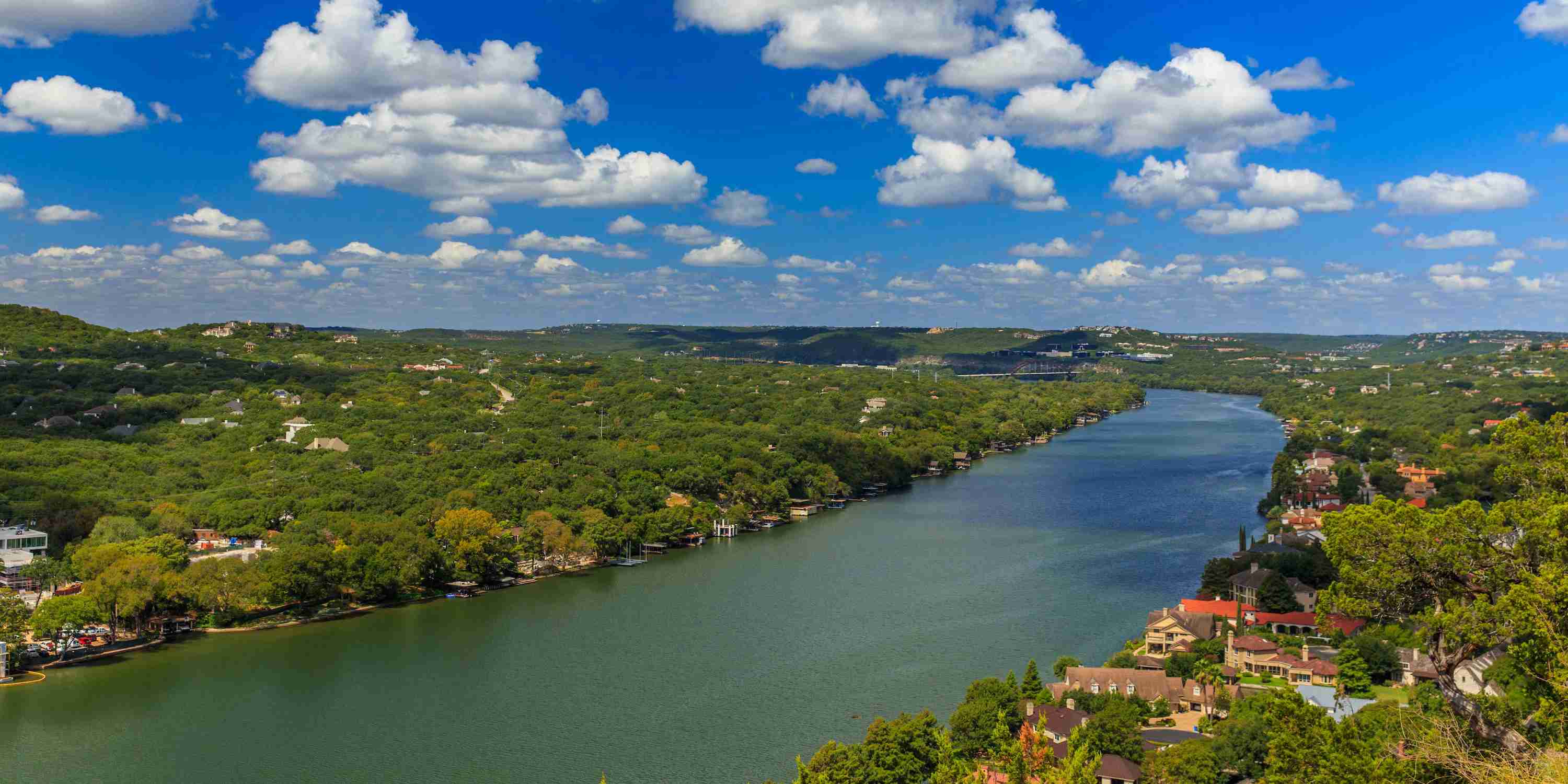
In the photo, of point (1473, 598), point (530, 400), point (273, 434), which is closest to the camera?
point (1473, 598)

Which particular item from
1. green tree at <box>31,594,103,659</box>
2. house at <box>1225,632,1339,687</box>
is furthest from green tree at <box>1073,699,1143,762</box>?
green tree at <box>31,594,103,659</box>

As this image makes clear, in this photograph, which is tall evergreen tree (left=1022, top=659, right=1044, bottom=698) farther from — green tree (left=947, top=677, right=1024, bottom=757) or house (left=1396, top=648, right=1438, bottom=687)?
house (left=1396, top=648, right=1438, bottom=687)

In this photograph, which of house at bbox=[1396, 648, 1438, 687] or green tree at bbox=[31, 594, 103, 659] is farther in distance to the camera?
green tree at bbox=[31, 594, 103, 659]

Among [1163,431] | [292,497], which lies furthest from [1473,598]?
[1163,431]

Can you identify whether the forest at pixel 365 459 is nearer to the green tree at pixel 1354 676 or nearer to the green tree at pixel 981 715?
the green tree at pixel 981 715

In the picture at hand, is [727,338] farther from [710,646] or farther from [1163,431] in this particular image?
[710,646]

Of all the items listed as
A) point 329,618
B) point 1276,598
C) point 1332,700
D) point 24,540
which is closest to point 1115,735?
point 1332,700

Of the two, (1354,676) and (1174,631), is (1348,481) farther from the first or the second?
(1354,676)
